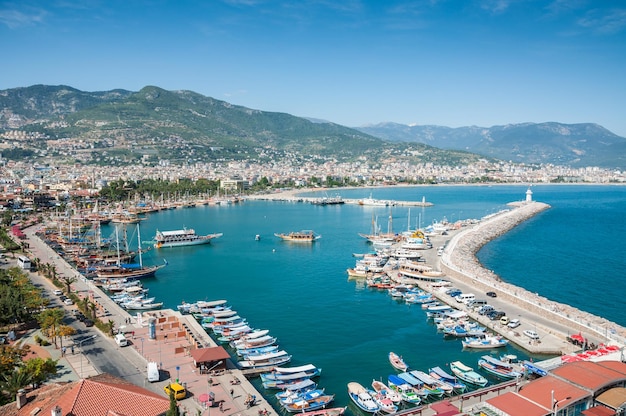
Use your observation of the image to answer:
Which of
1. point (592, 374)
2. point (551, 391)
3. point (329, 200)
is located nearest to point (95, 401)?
point (551, 391)

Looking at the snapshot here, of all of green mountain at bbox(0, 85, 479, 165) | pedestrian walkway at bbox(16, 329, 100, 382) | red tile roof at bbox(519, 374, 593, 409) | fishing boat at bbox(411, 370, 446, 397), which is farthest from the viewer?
green mountain at bbox(0, 85, 479, 165)

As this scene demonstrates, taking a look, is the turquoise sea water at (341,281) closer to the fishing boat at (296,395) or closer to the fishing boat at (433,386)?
the fishing boat at (296,395)

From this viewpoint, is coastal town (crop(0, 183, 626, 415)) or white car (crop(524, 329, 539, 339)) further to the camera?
white car (crop(524, 329, 539, 339))

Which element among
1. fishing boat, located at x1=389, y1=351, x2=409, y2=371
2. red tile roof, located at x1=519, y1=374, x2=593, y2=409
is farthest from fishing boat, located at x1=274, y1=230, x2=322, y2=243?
red tile roof, located at x1=519, y1=374, x2=593, y2=409

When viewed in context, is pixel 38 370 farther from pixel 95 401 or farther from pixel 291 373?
pixel 291 373

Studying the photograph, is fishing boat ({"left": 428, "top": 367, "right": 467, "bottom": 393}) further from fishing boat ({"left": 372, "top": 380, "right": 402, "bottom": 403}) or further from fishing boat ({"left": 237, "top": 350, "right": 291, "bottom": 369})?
fishing boat ({"left": 237, "top": 350, "right": 291, "bottom": 369})

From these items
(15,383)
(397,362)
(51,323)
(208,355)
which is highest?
(15,383)
